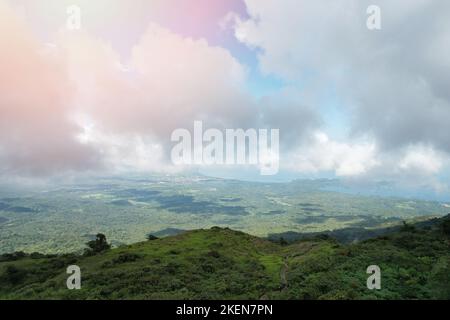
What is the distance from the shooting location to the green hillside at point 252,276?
1171 inches

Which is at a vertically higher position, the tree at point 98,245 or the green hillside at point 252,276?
the green hillside at point 252,276

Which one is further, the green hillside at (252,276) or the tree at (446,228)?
the tree at (446,228)

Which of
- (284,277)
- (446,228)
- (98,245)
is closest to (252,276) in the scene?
(284,277)

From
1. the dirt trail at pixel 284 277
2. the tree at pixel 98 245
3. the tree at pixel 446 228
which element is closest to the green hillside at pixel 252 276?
the dirt trail at pixel 284 277

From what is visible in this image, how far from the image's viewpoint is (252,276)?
3997cm

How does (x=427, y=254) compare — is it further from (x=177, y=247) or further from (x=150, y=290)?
(x=177, y=247)

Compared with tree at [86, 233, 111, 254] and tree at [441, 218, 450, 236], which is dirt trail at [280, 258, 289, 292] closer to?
tree at [441, 218, 450, 236]

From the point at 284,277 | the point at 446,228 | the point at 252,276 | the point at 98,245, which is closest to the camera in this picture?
the point at 284,277

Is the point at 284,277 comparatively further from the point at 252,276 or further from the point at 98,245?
the point at 98,245

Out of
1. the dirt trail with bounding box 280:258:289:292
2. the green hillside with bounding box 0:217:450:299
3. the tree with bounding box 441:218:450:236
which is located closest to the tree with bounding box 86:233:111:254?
the green hillside with bounding box 0:217:450:299

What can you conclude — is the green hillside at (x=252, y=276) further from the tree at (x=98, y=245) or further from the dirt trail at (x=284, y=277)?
the tree at (x=98, y=245)
